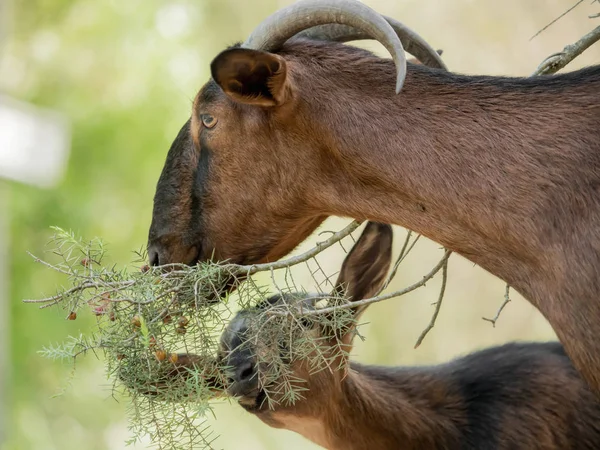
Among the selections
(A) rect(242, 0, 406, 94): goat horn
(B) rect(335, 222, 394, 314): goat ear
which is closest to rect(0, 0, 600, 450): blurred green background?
(B) rect(335, 222, 394, 314): goat ear

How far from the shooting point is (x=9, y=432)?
1268cm

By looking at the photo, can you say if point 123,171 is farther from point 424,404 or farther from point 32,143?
point 424,404

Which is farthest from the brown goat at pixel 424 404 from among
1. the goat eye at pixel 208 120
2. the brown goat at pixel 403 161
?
the goat eye at pixel 208 120

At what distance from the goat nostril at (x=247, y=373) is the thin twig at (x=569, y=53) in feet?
6.42

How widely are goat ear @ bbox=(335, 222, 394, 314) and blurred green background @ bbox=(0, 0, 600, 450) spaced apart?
684cm

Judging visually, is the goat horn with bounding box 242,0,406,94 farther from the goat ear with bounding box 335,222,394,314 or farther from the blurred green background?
the blurred green background

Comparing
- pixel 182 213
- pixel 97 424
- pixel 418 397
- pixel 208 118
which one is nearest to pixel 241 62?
pixel 208 118

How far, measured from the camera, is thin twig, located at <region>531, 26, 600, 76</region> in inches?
179

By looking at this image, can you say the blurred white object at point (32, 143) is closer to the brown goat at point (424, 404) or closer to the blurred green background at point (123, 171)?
the blurred green background at point (123, 171)

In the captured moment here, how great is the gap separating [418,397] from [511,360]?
647 millimetres

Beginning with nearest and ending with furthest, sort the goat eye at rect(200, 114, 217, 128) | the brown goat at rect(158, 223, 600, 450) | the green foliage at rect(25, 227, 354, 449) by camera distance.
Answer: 1. the green foliage at rect(25, 227, 354, 449)
2. the goat eye at rect(200, 114, 217, 128)
3. the brown goat at rect(158, 223, 600, 450)

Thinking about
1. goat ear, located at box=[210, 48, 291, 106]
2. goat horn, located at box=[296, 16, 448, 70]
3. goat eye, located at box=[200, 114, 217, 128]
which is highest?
goat horn, located at box=[296, 16, 448, 70]

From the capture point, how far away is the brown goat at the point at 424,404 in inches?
204

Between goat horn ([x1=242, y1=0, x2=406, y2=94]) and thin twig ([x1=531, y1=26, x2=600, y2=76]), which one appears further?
thin twig ([x1=531, y1=26, x2=600, y2=76])
